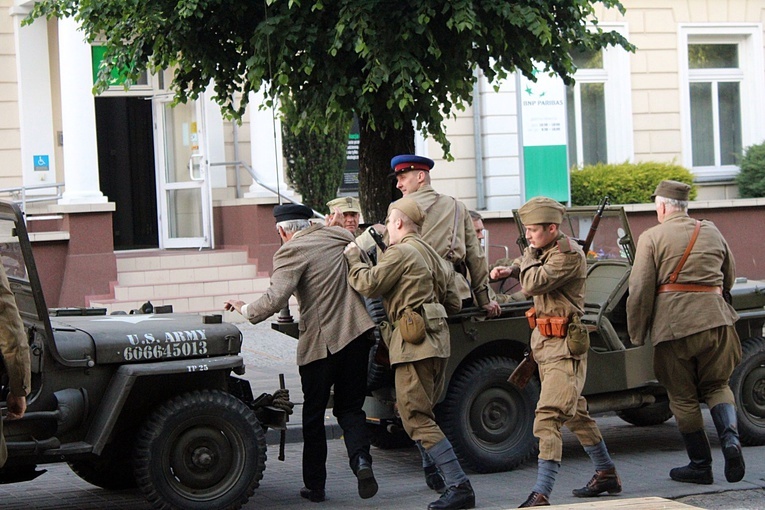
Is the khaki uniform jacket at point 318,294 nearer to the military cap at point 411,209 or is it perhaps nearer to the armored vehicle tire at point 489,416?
the military cap at point 411,209

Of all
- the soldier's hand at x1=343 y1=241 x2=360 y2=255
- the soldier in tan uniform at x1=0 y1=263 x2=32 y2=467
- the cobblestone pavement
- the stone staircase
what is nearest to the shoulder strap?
the cobblestone pavement

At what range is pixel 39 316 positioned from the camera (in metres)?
6.09

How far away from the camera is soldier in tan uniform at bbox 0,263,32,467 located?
4910 millimetres

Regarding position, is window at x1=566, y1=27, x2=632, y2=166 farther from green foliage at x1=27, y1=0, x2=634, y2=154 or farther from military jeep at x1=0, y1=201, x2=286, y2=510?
military jeep at x1=0, y1=201, x2=286, y2=510

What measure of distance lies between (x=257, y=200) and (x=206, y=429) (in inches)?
390

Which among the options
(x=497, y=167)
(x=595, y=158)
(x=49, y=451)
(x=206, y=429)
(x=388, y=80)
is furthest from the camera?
(x=595, y=158)

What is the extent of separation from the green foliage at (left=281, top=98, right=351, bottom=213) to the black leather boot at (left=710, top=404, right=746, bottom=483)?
9.55m

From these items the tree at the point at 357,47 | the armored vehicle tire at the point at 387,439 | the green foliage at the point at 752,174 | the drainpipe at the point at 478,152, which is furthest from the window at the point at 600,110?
the armored vehicle tire at the point at 387,439

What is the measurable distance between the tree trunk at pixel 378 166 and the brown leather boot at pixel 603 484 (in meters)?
3.65

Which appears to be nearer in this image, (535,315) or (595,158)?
(535,315)

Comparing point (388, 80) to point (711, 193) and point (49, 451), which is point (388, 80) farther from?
point (711, 193)

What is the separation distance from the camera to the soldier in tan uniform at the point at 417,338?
672cm

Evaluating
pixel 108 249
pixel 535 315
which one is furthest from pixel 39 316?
pixel 108 249

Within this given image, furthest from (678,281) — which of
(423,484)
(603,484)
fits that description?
(423,484)
